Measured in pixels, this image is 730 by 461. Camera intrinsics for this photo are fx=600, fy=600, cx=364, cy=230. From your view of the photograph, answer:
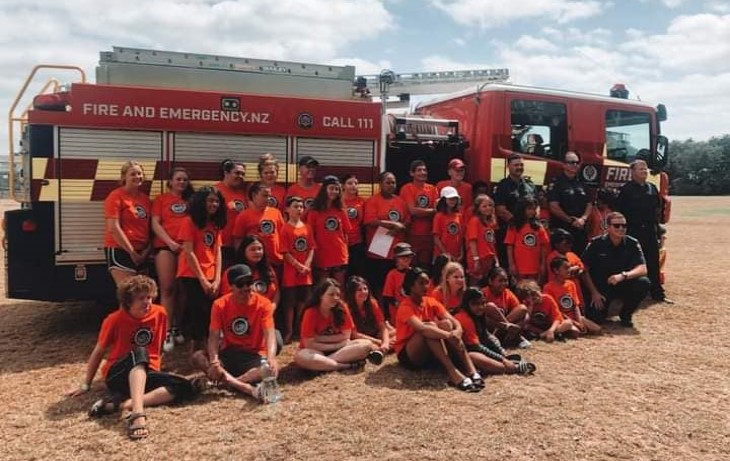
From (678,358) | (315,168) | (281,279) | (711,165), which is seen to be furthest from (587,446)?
(711,165)

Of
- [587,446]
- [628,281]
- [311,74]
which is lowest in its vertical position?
[587,446]

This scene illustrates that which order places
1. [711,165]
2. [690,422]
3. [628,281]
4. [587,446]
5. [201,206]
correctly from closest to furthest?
[587,446]
[690,422]
[201,206]
[628,281]
[711,165]

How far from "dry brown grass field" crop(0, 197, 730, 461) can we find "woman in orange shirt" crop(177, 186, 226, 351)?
48cm

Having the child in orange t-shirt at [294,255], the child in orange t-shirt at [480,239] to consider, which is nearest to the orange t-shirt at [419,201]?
the child in orange t-shirt at [480,239]

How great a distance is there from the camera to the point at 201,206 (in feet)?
16.8

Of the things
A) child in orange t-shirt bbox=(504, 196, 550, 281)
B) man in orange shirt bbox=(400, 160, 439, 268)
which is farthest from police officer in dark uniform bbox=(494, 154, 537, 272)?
man in orange shirt bbox=(400, 160, 439, 268)

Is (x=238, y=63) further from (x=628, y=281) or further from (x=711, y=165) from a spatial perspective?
(x=711, y=165)

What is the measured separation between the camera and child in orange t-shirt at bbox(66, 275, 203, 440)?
412cm

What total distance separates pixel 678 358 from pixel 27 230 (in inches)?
237

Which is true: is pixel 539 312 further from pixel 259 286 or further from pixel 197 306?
pixel 197 306

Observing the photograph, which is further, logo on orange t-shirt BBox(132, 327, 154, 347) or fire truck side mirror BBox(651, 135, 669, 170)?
fire truck side mirror BBox(651, 135, 669, 170)

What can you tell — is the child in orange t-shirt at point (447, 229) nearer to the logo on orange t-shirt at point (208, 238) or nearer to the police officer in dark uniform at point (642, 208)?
the logo on orange t-shirt at point (208, 238)

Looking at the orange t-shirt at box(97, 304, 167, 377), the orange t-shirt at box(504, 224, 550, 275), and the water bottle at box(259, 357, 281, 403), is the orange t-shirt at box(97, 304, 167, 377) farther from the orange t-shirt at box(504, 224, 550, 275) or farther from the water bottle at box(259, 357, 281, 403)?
the orange t-shirt at box(504, 224, 550, 275)

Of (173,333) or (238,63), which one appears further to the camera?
(238,63)
